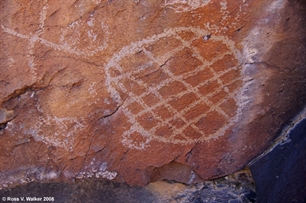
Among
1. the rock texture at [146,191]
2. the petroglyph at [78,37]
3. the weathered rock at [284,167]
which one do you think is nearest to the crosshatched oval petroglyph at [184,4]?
the petroglyph at [78,37]

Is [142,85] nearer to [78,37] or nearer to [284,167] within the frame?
[78,37]

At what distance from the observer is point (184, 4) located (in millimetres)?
928

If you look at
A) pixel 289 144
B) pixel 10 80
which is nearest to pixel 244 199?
pixel 289 144

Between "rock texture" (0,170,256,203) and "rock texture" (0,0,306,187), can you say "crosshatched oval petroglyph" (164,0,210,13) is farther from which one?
"rock texture" (0,170,256,203)

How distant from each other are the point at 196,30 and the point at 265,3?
8.6 inches

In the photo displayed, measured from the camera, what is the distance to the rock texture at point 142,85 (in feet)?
3.09

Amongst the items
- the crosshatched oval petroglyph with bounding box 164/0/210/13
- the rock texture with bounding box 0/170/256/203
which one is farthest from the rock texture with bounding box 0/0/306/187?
the rock texture with bounding box 0/170/256/203

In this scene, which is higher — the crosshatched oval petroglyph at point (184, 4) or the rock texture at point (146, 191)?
the crosshatched oval petroglyph at point (184, 4)

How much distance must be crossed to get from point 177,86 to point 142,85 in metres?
0.12

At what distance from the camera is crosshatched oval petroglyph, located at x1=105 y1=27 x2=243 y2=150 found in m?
0.98

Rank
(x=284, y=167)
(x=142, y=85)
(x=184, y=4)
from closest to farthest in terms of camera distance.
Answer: (x=184, y=4)
(x=142, y=85)
(x=284, y=167)

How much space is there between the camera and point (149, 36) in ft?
3.18

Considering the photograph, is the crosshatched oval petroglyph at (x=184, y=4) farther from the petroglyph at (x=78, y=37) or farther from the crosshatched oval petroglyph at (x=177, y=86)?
the petroglyph at (x=78, y=37)

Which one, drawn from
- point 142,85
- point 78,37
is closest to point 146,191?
point 142,85
